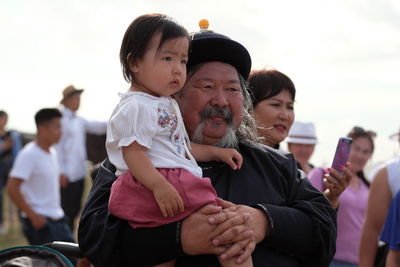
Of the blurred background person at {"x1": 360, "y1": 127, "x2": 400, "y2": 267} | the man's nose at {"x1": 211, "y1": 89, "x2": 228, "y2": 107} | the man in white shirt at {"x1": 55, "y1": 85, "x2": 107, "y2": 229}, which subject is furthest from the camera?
the man in white shirt at {"x1": 55, "y1": 85, "x2": 107, "y2": 229}

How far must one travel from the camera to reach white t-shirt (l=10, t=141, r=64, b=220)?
755 centimetres

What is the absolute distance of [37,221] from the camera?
7.41 m

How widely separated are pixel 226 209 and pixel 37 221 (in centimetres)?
480

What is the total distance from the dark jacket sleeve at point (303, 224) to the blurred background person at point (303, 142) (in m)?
3.08

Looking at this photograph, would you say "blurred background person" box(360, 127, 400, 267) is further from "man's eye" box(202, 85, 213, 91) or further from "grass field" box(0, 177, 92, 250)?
"grass field" box(0, 177, 92, 250)

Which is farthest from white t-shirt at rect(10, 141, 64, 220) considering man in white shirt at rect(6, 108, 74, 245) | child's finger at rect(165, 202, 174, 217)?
child's finger at rect(165, 202, 174, 217)

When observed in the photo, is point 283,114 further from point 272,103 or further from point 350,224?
point 350,224

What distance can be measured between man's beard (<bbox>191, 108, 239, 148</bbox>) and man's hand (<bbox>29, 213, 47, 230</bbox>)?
175 inches

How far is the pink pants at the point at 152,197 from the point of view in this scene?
9.62 ft

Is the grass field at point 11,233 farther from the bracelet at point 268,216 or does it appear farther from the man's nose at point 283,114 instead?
the bracelet at point 268,216

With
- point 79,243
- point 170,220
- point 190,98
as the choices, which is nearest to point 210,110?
point 190,98

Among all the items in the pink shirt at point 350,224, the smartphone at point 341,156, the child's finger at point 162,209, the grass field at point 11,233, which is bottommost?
the grass field at point 11,233

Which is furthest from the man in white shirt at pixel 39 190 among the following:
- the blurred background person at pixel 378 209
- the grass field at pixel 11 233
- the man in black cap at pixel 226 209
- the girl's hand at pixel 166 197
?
the girl's hand at pixel 166 197

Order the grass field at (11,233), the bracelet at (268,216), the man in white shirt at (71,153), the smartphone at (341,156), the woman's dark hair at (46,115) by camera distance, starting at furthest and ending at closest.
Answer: the grass field at (11,233), the man in white shirt at (71,153), the woman's dark hair at (46,115), the smartphone at (341,156), the bracelet at (268,216)
